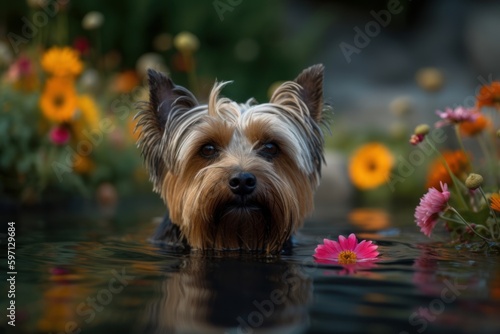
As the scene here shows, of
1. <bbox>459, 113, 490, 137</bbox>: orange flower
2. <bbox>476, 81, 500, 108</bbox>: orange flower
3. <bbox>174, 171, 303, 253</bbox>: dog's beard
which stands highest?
<bbox>476, 81, 500, 108</bbox>: orange flower

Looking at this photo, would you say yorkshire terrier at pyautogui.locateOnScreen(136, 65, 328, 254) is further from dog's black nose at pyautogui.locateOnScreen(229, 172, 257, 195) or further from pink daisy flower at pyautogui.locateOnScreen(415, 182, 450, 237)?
pink daisy flower at pyautogui.locateOnScreen(415, 182, 450, 237)

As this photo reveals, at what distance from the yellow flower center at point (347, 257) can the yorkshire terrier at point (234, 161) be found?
541mm

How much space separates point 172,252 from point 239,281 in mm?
1407

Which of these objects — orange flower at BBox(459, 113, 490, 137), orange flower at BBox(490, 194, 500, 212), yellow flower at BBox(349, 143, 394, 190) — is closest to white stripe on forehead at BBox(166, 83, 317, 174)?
orange flower at BBox(459, 113, 490, 137)

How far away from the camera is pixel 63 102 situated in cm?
859

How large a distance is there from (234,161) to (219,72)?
428 inches

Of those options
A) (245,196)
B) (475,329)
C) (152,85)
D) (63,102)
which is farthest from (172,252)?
(63,102)

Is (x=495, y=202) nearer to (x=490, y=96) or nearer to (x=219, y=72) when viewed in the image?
(x=490, y=96)

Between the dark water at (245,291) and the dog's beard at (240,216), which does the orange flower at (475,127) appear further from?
the dog's beard at (240,216)

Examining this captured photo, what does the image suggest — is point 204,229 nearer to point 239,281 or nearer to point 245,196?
point 245,196

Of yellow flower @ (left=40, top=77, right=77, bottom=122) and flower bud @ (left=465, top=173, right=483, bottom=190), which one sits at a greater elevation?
yellow flower @ (left=40, top=77, right=77, bottom=122)

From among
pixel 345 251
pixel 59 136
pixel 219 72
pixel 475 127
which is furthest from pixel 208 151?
pixel 219 72

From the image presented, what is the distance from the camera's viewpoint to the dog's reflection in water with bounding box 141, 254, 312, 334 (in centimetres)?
324

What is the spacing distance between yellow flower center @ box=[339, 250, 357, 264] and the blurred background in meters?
1.79
